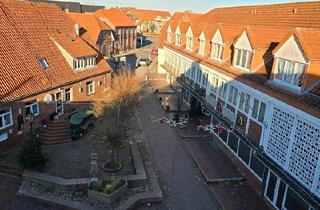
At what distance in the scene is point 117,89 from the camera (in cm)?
2756

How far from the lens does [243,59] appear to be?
20656 millimetres

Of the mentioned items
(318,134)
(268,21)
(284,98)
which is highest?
(268,21)

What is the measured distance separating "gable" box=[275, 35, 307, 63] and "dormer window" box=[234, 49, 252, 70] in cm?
381

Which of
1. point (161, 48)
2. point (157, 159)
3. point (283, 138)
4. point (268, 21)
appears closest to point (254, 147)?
point (283, 138)

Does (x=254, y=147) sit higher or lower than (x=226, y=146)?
higher

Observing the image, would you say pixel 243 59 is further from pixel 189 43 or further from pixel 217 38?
pixel 189 43

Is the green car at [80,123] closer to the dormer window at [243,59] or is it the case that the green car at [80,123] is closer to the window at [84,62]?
the window at [84,62]

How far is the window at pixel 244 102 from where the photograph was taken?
64.6 feet

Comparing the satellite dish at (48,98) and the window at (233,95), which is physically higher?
the window at (233,95)

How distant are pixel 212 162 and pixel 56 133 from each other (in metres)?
12.1

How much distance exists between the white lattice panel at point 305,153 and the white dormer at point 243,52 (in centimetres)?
644

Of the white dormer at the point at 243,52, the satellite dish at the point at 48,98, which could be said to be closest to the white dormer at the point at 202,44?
the white dormer at the point at 243,52

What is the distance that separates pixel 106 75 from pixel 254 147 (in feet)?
66.0

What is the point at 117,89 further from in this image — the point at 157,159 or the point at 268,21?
the point at 268,21
